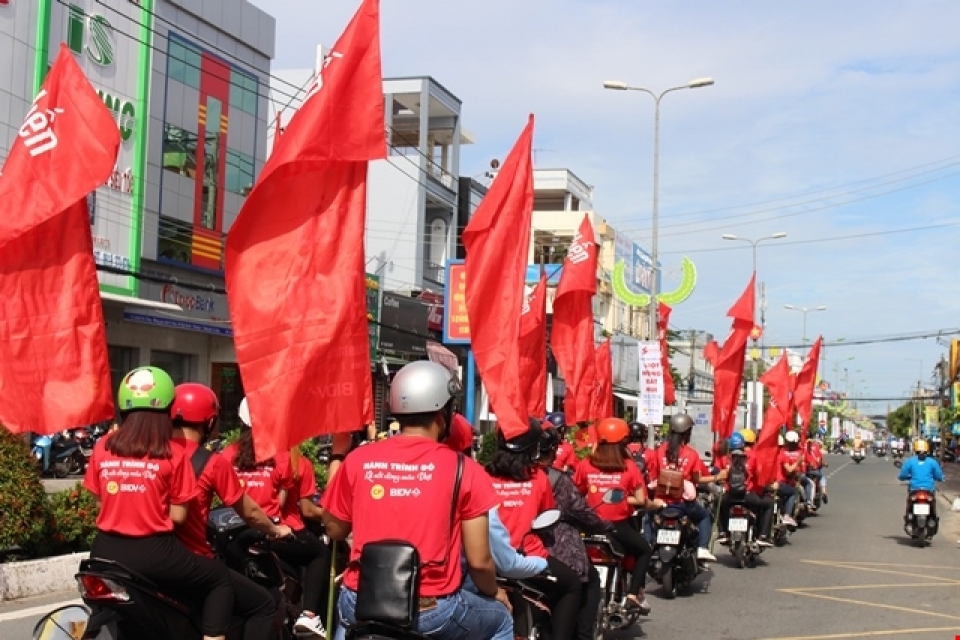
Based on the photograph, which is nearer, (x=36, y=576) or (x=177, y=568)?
(x=177, y=568)

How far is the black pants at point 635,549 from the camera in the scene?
8.47m

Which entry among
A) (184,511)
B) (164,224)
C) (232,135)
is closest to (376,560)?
(184,511)

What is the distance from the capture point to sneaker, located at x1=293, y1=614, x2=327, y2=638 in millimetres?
6348

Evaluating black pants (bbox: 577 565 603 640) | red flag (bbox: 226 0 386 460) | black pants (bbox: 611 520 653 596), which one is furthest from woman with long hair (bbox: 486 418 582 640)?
black pants (bbox: 611 520 653 596)

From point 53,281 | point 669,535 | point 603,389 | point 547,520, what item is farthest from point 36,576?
→ point 603,389

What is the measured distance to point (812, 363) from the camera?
22719 millimetres

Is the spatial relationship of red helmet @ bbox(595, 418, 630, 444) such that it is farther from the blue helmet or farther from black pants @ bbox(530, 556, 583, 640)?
the blue helmet

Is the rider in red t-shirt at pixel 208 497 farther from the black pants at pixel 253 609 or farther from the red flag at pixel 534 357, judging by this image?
the red flag at pixel 534 357

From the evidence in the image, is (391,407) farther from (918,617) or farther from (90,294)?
(918,617)

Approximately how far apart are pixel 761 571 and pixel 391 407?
9.52 m

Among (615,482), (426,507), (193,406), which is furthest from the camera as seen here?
(615,482)

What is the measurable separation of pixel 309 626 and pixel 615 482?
264 cm

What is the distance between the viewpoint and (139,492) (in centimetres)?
456

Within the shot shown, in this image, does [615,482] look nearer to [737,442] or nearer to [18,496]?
[18,496]
